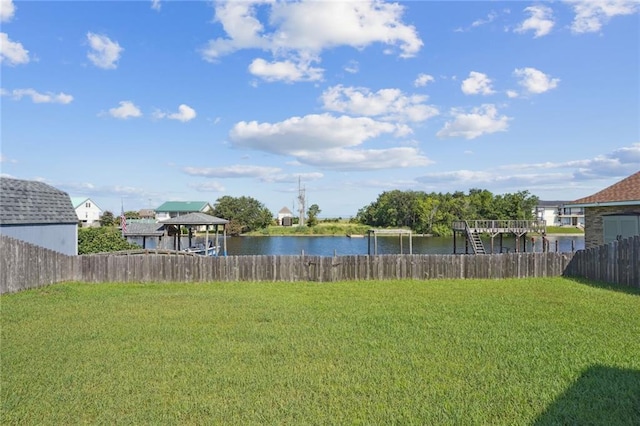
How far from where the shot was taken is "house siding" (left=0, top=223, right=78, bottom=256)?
15.4m

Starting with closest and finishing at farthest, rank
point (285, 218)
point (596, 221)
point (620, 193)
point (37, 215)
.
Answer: point (37, 215) → point (620, 193) → point (596, 221) → point (285, 218)

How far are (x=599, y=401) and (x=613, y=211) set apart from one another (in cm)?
1706

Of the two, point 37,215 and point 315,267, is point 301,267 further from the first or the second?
point 37,215

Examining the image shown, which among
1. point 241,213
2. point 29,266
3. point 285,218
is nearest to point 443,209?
point 241,213

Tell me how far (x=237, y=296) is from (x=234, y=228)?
64.5 m

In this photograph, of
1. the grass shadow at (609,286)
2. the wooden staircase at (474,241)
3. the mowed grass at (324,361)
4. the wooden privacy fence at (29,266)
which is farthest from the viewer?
the wooden staircase at (474,241)

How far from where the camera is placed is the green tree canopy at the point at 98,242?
24.2 metres

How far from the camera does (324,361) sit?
6.36 meters

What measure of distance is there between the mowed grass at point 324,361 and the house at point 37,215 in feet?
18.7

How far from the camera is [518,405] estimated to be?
4.85 m

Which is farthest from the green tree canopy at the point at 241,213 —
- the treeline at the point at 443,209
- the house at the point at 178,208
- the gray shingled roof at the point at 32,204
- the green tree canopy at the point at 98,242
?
the gray shingled roof at the point at 32,204

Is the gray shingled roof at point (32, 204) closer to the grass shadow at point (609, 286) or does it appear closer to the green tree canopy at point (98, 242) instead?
the green tree canopy at point (98, 242)

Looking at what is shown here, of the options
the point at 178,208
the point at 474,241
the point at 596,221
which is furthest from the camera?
the point at 178,208

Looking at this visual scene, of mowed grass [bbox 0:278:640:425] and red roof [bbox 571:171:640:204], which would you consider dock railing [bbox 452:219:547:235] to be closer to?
red roof [bbox 571:171:640:204]
